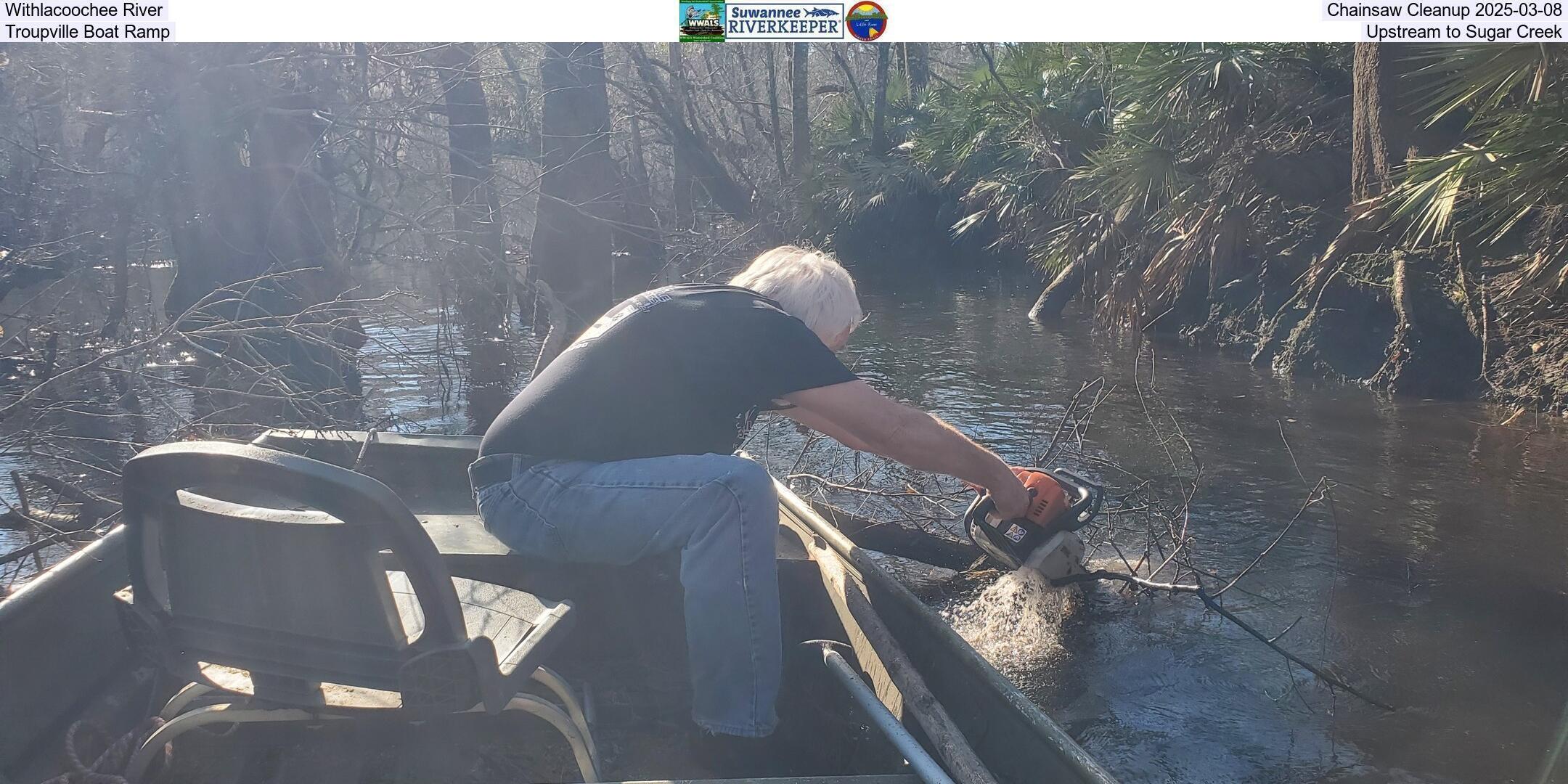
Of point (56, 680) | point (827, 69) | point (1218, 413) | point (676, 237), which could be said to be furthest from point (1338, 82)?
point (827, 69)

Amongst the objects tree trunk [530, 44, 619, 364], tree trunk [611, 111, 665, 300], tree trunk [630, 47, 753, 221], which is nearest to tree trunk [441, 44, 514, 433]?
tree trunk [530, 44, 619, 364]

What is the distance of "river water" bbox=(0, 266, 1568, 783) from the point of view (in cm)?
421

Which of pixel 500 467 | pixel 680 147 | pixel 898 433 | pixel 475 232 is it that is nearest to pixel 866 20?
pixel 898 433

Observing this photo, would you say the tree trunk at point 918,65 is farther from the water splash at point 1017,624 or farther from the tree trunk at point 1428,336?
the water splash at point 1017,624

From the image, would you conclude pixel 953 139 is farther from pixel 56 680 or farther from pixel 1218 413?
pixel 56 680

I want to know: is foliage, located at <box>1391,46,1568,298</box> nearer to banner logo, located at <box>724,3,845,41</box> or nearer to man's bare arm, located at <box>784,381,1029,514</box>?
banner logo, located at <box>724,3,845,41</box>

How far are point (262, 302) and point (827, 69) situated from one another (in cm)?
2791

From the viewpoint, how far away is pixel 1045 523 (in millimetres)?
3633

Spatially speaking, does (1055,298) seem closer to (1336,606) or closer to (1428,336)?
(1428,336)

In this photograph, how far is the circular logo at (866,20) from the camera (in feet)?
18.1

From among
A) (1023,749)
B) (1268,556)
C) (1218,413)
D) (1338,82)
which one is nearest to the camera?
(1023,749)

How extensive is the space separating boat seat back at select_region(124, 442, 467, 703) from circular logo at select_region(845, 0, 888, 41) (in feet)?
13.5

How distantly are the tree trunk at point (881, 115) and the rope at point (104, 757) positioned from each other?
2263 centimetres

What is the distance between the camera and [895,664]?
2816 millimetres
